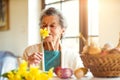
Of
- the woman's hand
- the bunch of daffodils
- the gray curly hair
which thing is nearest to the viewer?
the bunch of daffodils

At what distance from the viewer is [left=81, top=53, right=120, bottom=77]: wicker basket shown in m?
1.00

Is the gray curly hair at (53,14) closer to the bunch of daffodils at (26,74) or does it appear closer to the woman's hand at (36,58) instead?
the woman's hand at (36,58)

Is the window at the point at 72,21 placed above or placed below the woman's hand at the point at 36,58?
above

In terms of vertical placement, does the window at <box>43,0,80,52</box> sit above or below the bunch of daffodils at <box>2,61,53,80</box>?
above

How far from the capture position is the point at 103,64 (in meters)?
1.02

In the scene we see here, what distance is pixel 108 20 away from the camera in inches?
101

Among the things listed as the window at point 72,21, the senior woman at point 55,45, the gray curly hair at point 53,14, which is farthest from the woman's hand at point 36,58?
the window at point 72,21

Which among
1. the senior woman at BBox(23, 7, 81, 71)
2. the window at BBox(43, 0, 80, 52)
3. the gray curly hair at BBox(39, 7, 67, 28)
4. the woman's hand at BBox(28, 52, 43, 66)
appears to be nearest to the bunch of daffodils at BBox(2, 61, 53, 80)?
the woman's hand at BBox(28, 52, 43, 66)

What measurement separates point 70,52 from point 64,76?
0.86 meters

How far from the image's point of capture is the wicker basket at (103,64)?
1.00 meters

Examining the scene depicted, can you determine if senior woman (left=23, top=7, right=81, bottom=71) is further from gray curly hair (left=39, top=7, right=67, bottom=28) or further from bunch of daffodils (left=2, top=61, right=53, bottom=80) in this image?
bunch of daffodils (left=2, top=61, right=53, bottom=80)

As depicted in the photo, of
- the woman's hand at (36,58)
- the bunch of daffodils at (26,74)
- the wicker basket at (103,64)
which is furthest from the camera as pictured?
the woman's hand at (36,58)

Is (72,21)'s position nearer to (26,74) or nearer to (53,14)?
(53,14)

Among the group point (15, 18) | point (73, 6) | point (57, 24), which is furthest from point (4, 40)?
point (57, 24)
